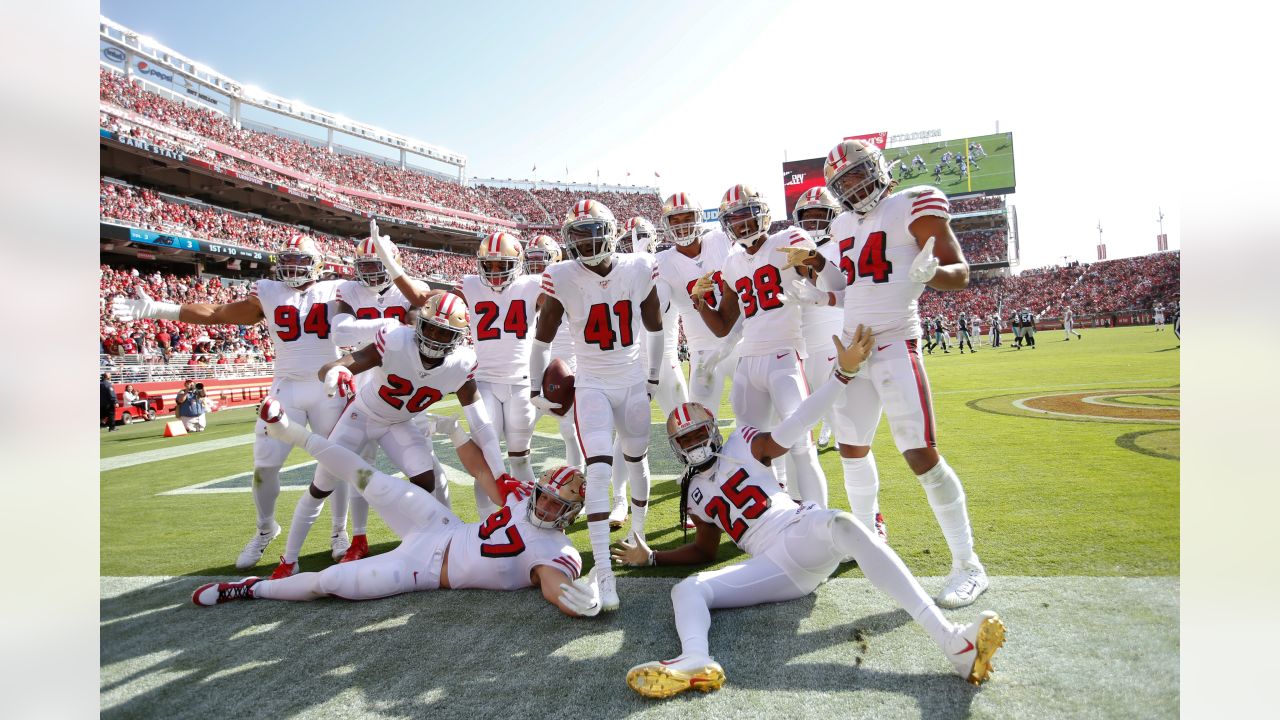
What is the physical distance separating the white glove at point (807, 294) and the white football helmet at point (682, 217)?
1.47 meters

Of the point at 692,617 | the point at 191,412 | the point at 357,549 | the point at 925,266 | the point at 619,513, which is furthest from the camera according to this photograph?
the point at 191,412

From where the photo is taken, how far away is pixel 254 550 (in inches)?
178

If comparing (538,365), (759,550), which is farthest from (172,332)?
(759,550)

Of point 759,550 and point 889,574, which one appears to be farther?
point 759,550

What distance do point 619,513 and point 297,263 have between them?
3.17 m

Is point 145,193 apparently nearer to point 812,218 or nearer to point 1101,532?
point 812,218

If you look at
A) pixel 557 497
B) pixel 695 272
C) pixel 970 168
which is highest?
pixel 970 168

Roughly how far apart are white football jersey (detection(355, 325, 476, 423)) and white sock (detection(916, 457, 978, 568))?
2961mm

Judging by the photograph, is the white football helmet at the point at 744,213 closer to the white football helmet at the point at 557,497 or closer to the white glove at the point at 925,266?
the white glove at the point at 925,266

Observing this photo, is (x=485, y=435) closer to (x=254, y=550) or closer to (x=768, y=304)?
(x=254, y=550)

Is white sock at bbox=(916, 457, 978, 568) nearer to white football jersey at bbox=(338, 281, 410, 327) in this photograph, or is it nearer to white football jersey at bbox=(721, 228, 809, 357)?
white football jersey at bbox=(721, 228, 809, 357)

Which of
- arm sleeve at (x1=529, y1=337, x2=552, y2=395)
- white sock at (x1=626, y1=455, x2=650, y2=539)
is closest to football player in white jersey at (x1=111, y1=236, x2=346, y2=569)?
arm sleeve at (x1=529, y1=337, x2=552, y2=395)

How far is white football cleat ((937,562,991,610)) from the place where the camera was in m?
3.01
